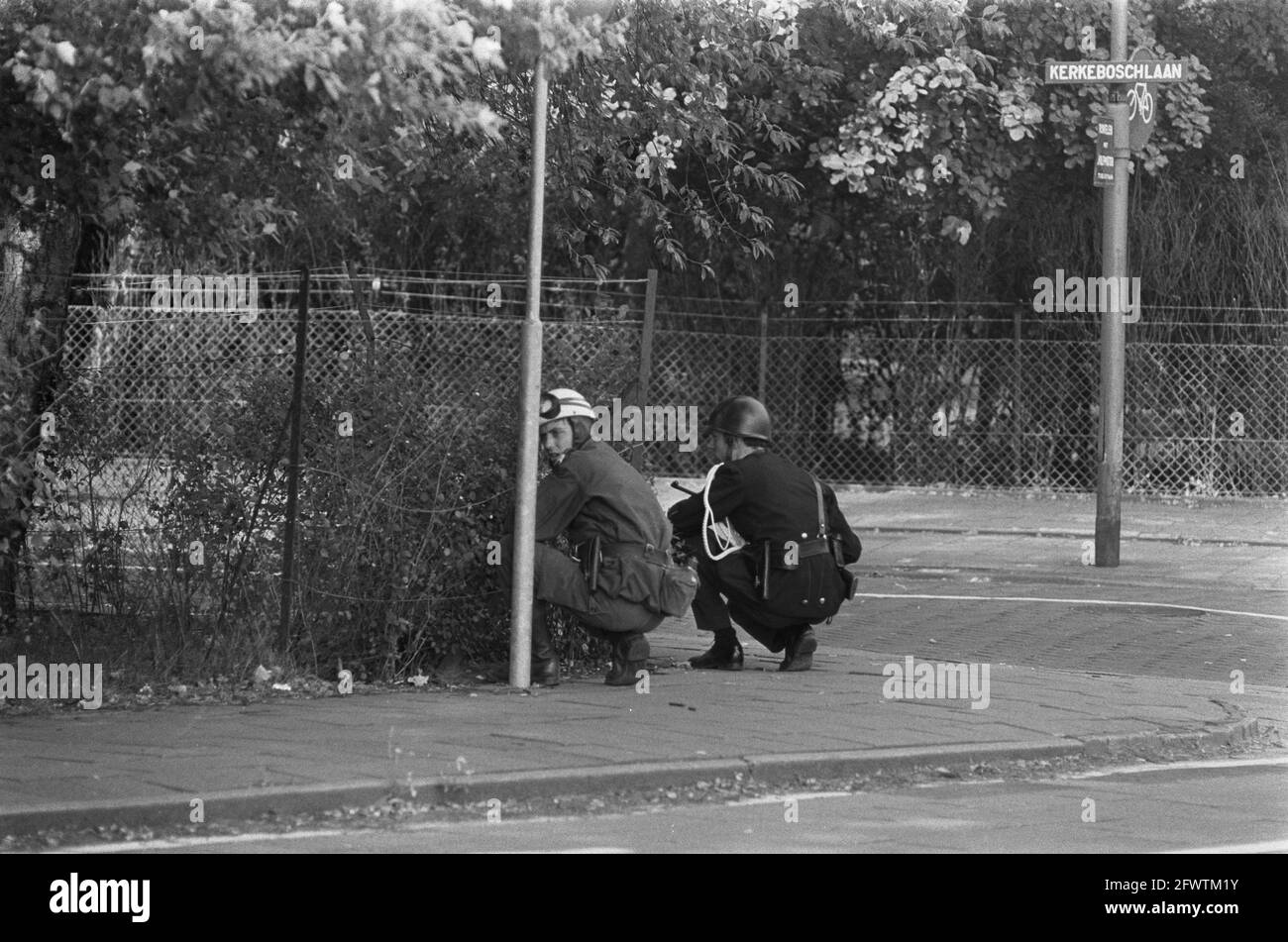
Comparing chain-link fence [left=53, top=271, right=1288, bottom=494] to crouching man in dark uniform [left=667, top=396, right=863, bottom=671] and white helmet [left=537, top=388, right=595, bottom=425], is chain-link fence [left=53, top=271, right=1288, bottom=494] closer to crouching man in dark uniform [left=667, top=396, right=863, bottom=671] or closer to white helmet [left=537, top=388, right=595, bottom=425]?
crouching man in dark uniform [left=667, top=396, right=863, bottom=671]

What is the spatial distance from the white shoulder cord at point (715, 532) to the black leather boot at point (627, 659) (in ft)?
2.61

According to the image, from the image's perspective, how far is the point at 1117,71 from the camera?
16.0 meters

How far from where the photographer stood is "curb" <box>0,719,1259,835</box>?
6898 millimetres

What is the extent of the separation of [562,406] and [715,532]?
112cm

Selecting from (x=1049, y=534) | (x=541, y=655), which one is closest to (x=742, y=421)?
(x=541, y=655)

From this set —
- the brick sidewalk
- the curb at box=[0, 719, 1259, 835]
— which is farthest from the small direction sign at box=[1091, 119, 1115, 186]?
the curb at box=[0, 719, 1259, 835]

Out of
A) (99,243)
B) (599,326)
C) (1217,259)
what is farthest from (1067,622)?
(1217,259)

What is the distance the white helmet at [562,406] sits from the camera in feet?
34.3

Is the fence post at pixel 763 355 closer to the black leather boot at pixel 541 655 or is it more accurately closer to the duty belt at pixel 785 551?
the duty belt at pixel 785 551

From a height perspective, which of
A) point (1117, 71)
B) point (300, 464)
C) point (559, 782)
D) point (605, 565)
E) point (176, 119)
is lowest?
point (559, 782)

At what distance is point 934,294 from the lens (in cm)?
2350

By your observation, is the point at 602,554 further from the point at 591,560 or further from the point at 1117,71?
the point at 1117,71

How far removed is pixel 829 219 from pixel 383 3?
15.7m
